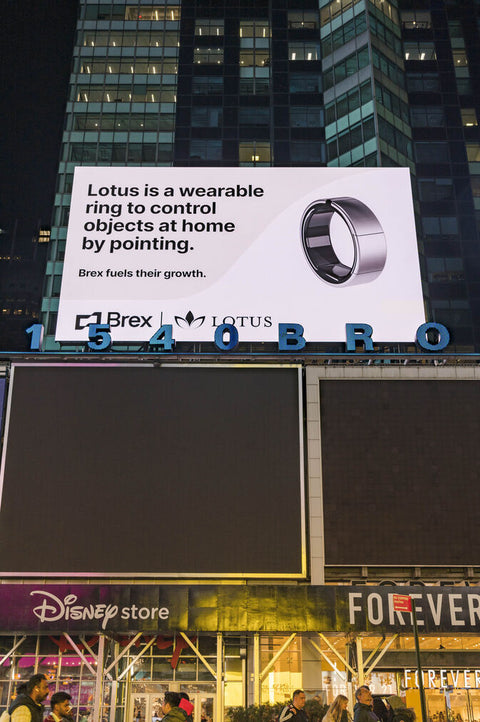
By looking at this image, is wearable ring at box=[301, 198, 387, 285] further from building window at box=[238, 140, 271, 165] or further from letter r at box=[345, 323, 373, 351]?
building window at box=[238, 140, 271, 165]

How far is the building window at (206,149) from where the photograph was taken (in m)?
74.6

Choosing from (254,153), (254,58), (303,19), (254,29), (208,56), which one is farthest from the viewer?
(303,19)

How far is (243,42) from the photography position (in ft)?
266

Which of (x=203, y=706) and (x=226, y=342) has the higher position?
(x=226, y=342)

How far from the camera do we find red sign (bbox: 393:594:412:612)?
21.6 meters

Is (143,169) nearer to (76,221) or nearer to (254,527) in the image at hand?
(76,221)

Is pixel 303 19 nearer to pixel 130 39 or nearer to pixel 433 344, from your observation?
pixel 130 39

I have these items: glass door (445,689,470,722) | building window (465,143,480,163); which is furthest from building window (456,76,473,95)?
glass door (445,689,470,722)

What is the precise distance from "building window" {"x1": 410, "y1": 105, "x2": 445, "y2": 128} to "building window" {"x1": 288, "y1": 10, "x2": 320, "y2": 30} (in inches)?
605

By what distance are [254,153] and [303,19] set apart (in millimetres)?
20259

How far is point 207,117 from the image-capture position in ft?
252

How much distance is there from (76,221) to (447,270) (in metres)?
47.6

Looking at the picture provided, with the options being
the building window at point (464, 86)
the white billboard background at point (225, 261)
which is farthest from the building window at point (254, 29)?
the white billboard background at point (225, 261)

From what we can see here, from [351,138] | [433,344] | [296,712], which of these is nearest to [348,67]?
[351,138]
